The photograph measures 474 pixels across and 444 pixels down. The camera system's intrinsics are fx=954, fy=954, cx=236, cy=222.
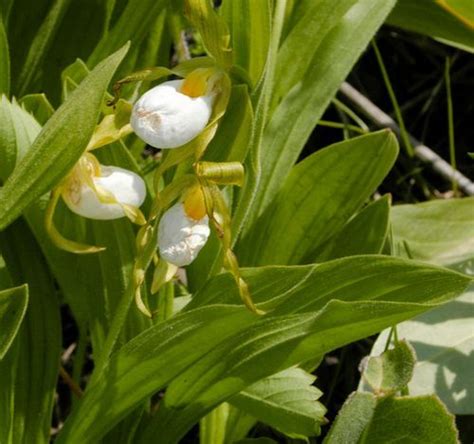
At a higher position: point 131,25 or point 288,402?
point 131,25

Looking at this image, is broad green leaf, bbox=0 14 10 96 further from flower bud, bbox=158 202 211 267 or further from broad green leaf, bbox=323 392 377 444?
broad green leaf, bbox=323 392 377 444

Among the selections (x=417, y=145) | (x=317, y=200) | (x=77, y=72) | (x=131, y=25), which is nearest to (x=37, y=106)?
(x=77, y=72)

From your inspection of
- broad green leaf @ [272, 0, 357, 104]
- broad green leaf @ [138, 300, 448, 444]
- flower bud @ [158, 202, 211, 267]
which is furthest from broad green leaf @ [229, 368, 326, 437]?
broad green leaf @ [272, 0, 357, 104]

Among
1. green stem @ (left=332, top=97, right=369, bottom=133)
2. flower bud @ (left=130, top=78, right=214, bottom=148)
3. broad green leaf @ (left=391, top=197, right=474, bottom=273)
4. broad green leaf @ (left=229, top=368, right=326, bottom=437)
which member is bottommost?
broad green leaf @ (left=229, top=368, right=326, bottom=437)

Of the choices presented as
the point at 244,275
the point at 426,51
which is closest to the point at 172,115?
the point at 244,275

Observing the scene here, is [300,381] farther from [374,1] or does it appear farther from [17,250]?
[374,1]

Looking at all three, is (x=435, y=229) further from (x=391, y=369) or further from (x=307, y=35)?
(x=391, y=369)
